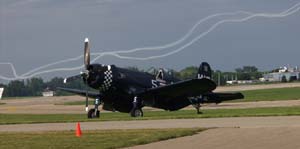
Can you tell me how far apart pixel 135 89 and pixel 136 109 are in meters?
2.55

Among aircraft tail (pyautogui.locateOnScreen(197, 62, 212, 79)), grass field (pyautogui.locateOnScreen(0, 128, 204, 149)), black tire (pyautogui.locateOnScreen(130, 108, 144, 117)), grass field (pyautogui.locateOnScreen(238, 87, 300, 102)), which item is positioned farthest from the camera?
grass field (pyautogui.locateOnScreen(238, 87, 300, 102))

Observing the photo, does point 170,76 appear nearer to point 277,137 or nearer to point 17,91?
point 277,137

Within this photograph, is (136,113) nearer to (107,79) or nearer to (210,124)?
(107,79)

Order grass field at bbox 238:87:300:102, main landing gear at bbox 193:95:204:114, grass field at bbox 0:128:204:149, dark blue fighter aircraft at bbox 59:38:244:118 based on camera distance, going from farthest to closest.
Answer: grass field at bbox 238:87:300:102, main landing gear at bbox 193:95:204:114, dark blue fighter aircraft at bbox 59:38:244:118, grass field at bbox 0:128:204:149

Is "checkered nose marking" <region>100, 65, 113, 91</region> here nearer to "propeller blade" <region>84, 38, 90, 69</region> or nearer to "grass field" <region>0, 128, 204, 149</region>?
"propeller blade" <region>84, 38, 90, 69</region>

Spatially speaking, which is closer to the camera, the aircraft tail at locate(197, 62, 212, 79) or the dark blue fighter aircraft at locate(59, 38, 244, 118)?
the dark blue fighter aircraft at locate(59, 38, 244, 118)

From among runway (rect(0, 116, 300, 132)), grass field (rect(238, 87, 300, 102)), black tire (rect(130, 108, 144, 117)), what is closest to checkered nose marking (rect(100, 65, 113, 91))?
black tire (rect(130, 108, 144, 117))

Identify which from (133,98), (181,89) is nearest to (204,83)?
(181,89)

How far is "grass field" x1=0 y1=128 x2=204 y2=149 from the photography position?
16.6 m

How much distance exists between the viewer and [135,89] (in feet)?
129

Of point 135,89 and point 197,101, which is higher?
point 135,89

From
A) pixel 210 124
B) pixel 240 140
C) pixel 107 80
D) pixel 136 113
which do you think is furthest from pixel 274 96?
pixel 240 140

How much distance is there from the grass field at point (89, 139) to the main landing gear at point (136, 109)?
16.0 metres

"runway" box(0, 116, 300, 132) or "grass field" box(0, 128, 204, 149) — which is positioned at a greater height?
"runway" box(0, 116, 300, 132)
